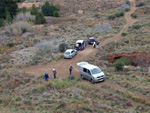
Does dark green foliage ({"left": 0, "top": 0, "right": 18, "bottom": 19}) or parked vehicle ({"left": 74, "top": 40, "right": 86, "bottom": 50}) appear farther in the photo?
dark green foliage ({"left": 0, "top": 0, "right": 18, "bottom": 19})

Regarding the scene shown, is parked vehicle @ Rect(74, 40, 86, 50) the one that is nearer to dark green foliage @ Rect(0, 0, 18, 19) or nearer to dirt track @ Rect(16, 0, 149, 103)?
dirt track @ Rect(16, 0, 149, 103)

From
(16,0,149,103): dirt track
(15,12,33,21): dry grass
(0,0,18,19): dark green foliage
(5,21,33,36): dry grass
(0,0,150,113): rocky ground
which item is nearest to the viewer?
(0,0,150,113): rocky ground

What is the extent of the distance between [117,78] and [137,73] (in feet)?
7.79

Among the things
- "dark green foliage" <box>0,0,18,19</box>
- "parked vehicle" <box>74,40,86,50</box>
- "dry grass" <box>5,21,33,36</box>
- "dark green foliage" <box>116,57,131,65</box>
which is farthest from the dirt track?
"dark green foliage" <box>0,0,18,19</box>

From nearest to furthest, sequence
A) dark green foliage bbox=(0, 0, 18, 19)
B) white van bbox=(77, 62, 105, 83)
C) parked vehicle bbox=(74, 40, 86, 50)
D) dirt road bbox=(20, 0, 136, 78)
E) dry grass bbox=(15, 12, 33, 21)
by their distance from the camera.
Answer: white van bbox=(77, 62, 105, 83) < dirt road bbox=(20, 0, 136, 78) < parked vehicle bbox=(74, 40, 86, 50) < dry grass bbox=(15, 12, 33, 21) < dark green foliage bbox=(0, 0, 18, 19)

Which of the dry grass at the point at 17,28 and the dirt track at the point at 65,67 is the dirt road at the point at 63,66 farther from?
the dry grass at the point at 17,28

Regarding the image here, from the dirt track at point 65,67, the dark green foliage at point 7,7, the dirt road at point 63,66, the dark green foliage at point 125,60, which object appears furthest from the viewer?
the dark green foliage at point 7,7

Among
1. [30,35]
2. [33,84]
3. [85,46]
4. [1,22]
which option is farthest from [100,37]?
[1,22]

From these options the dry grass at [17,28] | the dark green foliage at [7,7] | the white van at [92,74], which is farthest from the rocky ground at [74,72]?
the dark green foliage at [7,7]

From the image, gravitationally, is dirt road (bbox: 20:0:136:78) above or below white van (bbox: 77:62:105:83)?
below

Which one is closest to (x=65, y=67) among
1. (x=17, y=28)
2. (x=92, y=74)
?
(x=92, y=74)

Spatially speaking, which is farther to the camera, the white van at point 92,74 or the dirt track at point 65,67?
the dirt track at point 65,67

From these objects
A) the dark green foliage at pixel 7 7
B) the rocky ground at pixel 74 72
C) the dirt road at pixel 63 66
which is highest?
the dark green foliage at pixel 7 7

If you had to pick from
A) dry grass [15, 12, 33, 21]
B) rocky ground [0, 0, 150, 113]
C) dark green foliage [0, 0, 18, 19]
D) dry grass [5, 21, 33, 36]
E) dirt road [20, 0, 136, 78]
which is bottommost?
dirt road [20, 0, 136, 78]
